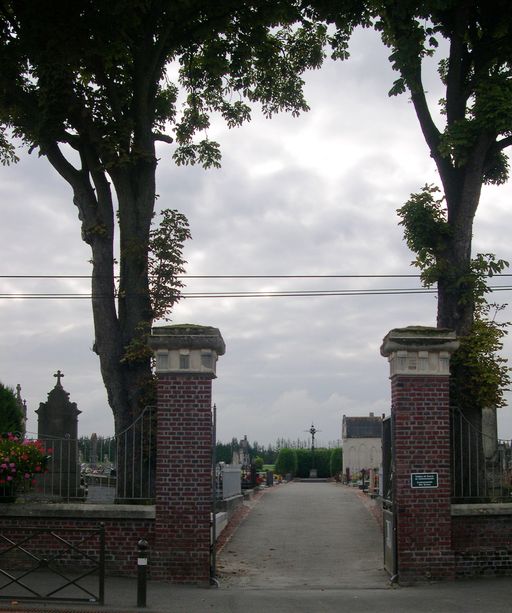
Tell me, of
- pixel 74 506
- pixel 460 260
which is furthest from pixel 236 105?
pixel 74 506

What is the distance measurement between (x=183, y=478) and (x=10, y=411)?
35.6 feet

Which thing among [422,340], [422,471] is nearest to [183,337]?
[422,340]

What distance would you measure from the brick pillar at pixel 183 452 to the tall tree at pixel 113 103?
274 cm

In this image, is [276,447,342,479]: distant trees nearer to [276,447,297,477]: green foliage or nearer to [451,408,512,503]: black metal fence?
[276,447,297,477]: green foliage

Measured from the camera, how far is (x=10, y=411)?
23.2 meters

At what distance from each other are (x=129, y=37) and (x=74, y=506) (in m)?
9.38

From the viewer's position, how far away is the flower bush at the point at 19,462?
14242mm

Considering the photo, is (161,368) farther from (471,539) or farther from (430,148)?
(430,148)

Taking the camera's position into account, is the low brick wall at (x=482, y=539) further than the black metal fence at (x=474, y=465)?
No

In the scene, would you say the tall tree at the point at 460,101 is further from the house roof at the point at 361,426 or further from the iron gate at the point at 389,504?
the house roof at the point at 361,426

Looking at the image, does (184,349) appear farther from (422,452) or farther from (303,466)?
(303,466)

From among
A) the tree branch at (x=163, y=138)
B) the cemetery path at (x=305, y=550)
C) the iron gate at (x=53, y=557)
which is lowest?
the cemetery path at (x=305, y=550)

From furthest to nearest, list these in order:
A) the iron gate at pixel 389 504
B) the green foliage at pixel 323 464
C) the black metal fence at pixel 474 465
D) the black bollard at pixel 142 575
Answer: the green foliage at pixel 323 464
the black metal fence at pixel 474 465
the iron gate at pixel 389 504
the black bollard at pixel 142 575

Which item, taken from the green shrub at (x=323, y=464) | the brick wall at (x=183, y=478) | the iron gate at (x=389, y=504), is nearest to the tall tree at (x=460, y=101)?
the iron gate at (x=389, y=504)
